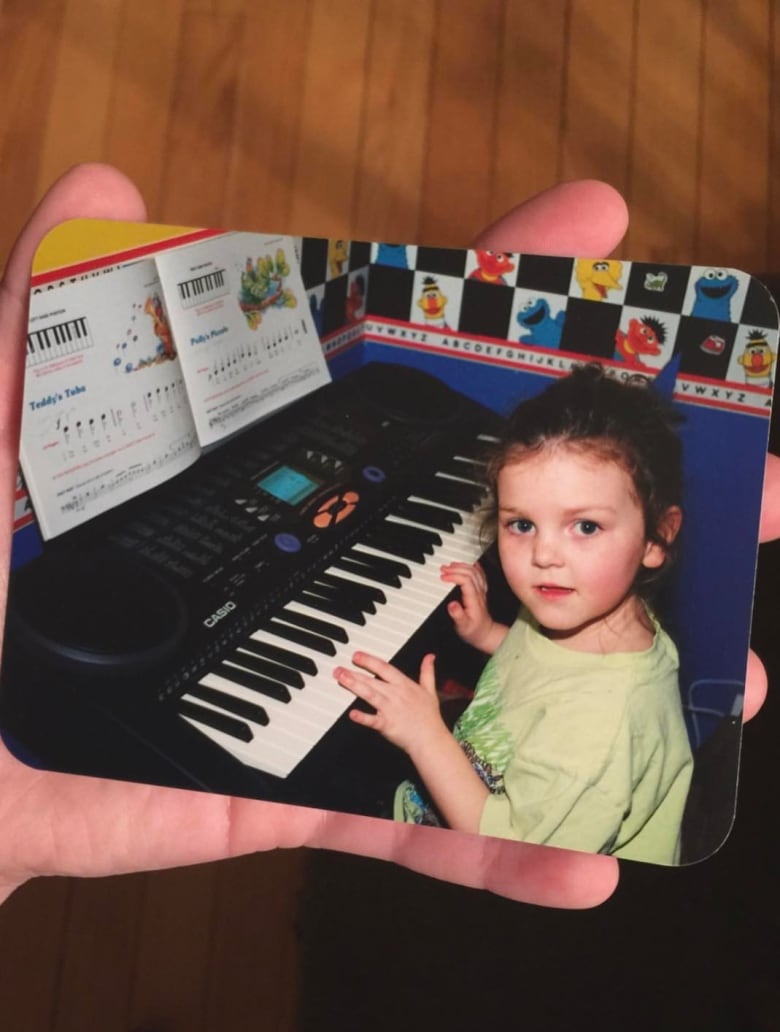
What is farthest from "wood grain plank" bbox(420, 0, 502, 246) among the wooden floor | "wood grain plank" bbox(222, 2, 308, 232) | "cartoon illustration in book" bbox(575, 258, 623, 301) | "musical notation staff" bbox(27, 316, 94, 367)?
"musical notation staff" bbox(27, 316, 94, 367)

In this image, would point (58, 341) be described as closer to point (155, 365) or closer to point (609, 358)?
point (155, 365)

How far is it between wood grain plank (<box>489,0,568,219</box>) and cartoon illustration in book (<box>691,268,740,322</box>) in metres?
0.46

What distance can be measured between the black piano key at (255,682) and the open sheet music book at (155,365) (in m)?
0.14

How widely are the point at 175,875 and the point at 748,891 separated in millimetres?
552

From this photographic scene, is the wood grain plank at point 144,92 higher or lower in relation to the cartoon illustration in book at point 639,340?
higher

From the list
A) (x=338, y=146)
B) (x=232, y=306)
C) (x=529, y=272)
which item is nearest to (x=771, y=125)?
(x=338, y=146)

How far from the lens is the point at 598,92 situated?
106 centimetres

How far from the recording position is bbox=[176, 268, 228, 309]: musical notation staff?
0.62m

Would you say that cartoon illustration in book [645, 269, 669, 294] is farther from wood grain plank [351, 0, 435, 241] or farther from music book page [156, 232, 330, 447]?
wood grain plank [351, 0, 435, 241]

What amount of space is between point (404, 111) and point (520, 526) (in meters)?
0.68

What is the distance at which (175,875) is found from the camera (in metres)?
0.90

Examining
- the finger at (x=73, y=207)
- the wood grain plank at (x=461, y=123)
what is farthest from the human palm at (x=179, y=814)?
the wood grain plank at (x=461, y=123)

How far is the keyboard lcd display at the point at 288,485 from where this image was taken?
0.63 meters

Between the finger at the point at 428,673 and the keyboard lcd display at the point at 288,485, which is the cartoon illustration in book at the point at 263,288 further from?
the finger at the point at 428,673
